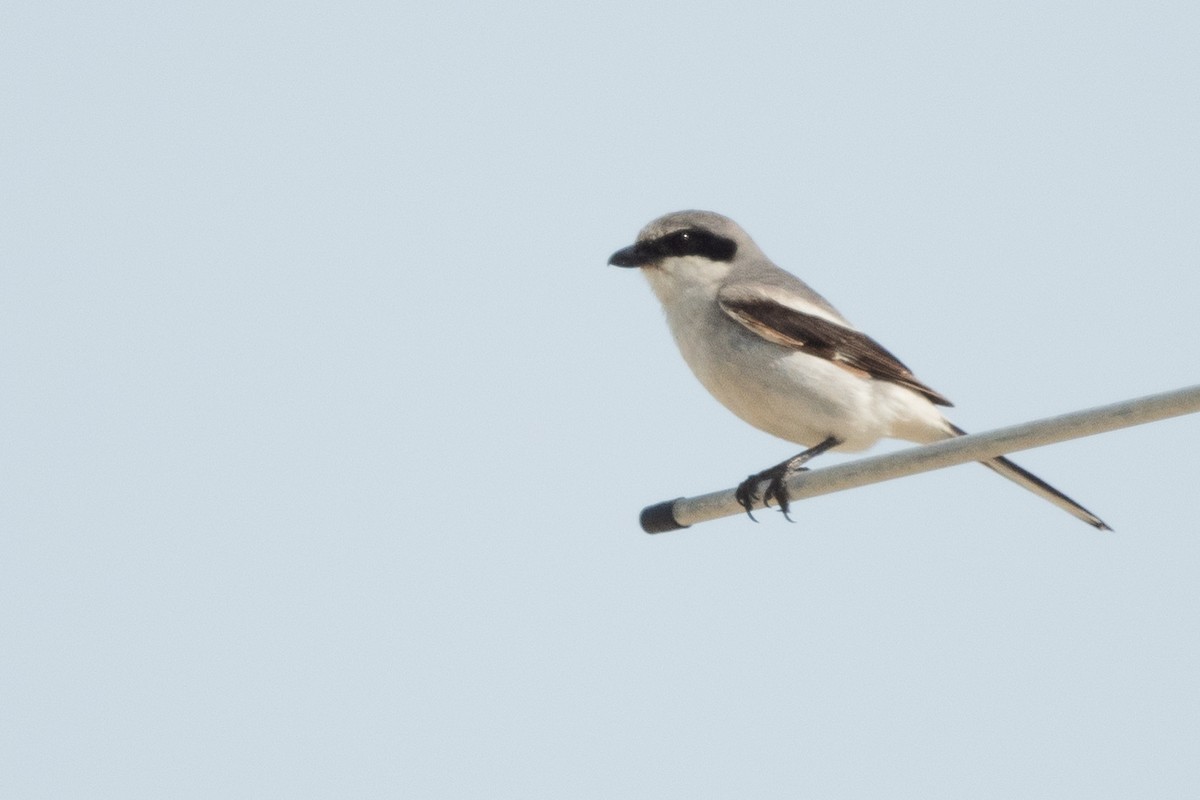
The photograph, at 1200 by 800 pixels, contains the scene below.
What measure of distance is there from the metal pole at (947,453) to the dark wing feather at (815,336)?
1.59m

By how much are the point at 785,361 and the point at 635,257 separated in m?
1.09

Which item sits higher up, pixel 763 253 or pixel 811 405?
pixel 763 253

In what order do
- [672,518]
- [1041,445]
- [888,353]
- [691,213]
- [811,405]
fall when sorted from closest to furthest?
Answer: [1041,445], [672,518], [811,405], [888,353], [691,213]

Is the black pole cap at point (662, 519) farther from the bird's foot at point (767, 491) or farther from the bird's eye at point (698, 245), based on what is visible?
the bird's eye at point (698, 245)

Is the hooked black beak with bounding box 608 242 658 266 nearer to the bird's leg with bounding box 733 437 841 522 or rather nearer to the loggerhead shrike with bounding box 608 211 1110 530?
the loggerhead shrike with bounding box 608 211 1110 530

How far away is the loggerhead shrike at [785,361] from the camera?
7.00 m

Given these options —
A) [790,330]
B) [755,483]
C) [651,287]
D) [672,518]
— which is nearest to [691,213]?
[651,287]

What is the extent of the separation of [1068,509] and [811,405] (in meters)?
1.15

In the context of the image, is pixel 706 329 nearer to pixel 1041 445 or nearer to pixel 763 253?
pixel 763 253

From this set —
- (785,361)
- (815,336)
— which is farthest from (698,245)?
(785,361)

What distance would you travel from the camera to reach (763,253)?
835cm

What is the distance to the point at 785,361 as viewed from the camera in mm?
7023

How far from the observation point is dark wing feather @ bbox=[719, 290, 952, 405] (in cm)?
712

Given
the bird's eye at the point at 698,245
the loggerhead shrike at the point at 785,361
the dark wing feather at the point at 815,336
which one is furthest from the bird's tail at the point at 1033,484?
the bird's eye at the point at 698,245
